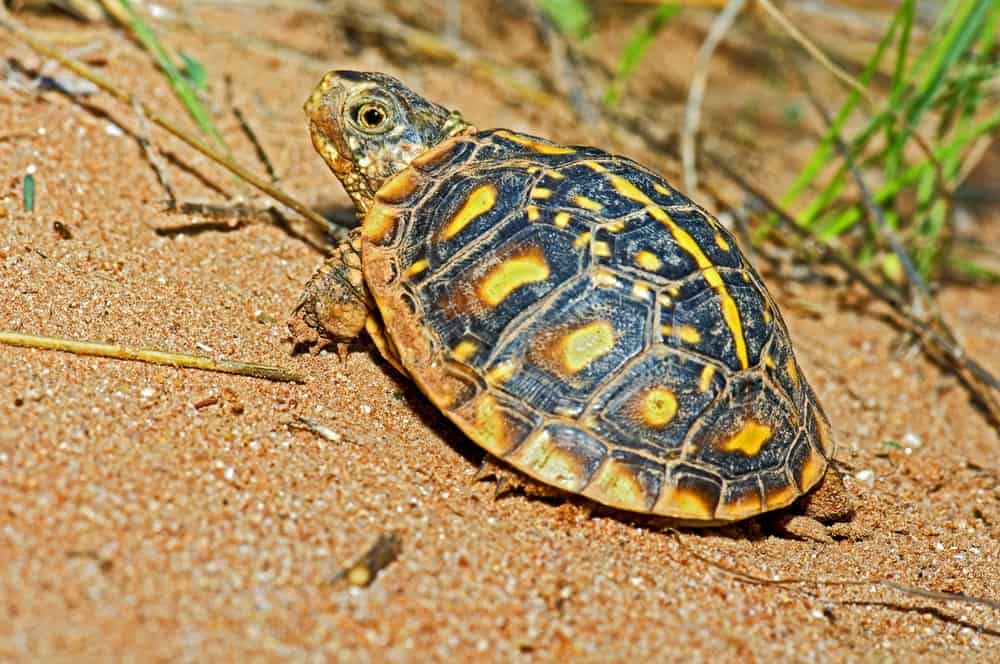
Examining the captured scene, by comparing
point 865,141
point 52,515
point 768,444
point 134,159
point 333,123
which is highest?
point 865,141

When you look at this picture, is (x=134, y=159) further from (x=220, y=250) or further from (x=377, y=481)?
(x=377, y=481)

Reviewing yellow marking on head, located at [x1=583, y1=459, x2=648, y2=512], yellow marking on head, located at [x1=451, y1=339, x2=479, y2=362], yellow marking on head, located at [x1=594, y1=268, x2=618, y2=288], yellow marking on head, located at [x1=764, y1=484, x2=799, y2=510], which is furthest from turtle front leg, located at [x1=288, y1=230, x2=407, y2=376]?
yellow marking on head, located at [x1=764, y1=484, x2=799, y2=510]

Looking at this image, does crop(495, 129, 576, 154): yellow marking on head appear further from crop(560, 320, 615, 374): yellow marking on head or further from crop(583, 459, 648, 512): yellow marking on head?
crop(583, 459, 648, 512): yellow marking on head

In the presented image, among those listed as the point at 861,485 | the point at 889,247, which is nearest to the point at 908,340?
the point at 889,247

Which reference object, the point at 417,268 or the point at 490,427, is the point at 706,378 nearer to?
the point at 490,427

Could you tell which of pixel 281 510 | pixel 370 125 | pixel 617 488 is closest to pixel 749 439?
pixel 617 488
